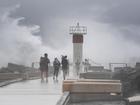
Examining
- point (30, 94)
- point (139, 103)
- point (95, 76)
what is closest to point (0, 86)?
point (30, 94)

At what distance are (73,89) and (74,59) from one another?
1959 inches

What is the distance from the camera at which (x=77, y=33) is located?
75.6 m

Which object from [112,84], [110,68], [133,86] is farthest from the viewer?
[110,68]

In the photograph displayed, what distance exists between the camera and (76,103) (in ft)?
70.6

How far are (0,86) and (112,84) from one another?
30.8 ft

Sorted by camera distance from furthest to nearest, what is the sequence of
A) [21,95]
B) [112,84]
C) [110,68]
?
[110,68] → [21,95] → [112,84]

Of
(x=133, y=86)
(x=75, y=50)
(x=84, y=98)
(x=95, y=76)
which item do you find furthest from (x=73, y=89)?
(x=75, y=50)

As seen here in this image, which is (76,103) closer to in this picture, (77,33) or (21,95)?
(21,95)

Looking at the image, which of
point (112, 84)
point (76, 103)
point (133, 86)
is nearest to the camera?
point (76, 103)

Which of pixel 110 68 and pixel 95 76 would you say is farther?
pixel 110 68

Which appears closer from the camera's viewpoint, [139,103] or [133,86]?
[139,103]

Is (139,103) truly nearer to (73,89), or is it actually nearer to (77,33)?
(73,89)

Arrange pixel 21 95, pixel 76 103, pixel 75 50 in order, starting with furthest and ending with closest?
pixel 75 50, pixel 21 95, pixel 76 103

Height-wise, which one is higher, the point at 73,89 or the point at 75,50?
the point at 75,50
